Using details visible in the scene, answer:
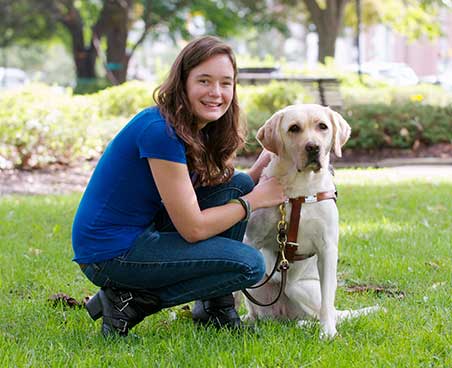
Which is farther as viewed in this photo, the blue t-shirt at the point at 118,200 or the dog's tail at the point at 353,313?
the dog's tail at the point at 353,313

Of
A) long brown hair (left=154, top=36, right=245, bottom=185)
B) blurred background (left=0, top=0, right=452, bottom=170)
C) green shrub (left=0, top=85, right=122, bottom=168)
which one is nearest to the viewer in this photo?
long brown hair (left=154, top=36, right=245, bottom=185)

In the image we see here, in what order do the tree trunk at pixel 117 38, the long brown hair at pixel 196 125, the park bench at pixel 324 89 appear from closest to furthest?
the long brown hair at pixel 196 125
the park bench at pixel 324 89
the tree trunk at pixel 117 38

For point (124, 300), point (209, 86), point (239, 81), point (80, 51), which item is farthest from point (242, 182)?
point (80, 51)

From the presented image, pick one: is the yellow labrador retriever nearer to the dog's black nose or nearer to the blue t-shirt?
the dog's black nose

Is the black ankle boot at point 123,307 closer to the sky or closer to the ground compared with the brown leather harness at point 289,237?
closer to the ground

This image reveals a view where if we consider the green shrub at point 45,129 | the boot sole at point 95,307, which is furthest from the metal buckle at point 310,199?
the green shrub at point 45,129

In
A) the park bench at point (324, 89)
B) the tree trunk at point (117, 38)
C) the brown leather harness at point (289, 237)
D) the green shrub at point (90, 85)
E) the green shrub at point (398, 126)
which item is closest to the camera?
the brown leather harness at point (289, 237)

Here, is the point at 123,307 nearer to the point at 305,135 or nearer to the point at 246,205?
the point at 246,205

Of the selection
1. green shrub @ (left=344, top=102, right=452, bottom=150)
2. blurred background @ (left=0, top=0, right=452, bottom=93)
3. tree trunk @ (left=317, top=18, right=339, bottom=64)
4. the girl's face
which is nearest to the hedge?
green shrub @ (left=344, top=102, right=452, bottom=150)

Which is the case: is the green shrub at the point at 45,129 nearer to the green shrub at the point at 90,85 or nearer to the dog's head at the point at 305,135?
the dog's head at the point at 305,135

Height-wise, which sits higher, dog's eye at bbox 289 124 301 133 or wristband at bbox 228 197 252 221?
dog's eye at bbox 289 124 301 133

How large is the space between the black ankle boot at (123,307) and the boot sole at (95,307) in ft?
0.05

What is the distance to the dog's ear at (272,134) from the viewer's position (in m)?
3.89

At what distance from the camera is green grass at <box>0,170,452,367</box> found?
3.30 meters
